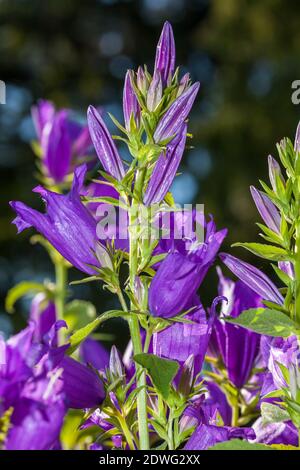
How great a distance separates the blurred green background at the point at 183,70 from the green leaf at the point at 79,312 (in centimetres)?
403

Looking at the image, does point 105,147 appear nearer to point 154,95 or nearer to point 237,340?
Answer: point 154,95

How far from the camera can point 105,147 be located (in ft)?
1.52

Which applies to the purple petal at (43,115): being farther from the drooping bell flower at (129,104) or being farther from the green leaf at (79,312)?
the drooping bell flower at (129,104)

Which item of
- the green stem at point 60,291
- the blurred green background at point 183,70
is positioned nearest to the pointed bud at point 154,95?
the green stem at point 60,291

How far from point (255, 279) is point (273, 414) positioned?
7 centimetres

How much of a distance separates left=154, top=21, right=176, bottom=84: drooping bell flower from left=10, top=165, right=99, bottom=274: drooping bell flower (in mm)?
76

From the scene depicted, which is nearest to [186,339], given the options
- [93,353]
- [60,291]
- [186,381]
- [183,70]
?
[186,381]

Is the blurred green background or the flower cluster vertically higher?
the blurred green background

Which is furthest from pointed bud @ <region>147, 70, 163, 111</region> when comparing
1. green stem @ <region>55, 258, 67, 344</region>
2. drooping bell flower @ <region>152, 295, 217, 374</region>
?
green stem @ <region>55, 258, 67, 344</region>

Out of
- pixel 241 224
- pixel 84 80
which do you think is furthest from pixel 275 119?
pixel 84 80

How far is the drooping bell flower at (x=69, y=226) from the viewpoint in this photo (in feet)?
1.51

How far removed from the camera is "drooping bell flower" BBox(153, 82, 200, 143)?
0.44 metres

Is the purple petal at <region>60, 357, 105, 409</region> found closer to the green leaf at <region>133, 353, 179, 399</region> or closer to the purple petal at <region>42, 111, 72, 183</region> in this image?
the green leaf at <region>133, 353, 179, 399</region>

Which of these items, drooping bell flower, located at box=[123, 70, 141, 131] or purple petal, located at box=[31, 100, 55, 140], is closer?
drooping bell flower, located at box=[123, 70, 141, 131]
